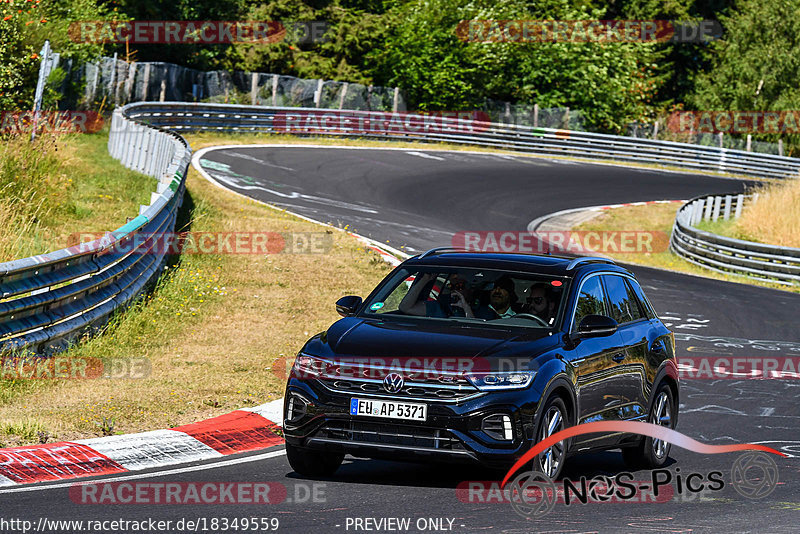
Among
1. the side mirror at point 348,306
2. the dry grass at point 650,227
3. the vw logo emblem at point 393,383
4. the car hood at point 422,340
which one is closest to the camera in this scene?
the vw logo emblem at point 393,383

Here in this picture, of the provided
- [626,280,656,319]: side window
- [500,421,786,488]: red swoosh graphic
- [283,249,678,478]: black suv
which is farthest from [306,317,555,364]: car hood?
[626,280,656,319]: side window

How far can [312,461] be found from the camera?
8344 mm

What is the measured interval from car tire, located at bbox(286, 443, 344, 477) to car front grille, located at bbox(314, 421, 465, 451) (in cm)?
37

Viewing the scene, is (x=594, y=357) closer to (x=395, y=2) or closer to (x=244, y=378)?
(x=244, y=378)

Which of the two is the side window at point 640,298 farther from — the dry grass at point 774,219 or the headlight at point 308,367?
the dry grass at point 774,219

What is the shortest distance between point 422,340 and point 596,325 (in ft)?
4.36

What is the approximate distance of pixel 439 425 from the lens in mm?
7688

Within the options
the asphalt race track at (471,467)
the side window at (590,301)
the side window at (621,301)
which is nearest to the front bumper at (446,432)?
the asphalt race track at (471,467)

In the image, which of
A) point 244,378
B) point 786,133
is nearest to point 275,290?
point 244,378

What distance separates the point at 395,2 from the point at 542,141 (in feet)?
44.0

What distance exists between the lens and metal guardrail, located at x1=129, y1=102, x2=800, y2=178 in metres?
41.0

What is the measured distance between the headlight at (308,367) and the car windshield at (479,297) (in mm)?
1050

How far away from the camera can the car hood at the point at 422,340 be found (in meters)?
8.02

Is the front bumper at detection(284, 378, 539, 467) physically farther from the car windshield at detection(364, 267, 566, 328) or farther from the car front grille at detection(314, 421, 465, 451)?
the car windshield at detection(364, 267, 566, 328)
